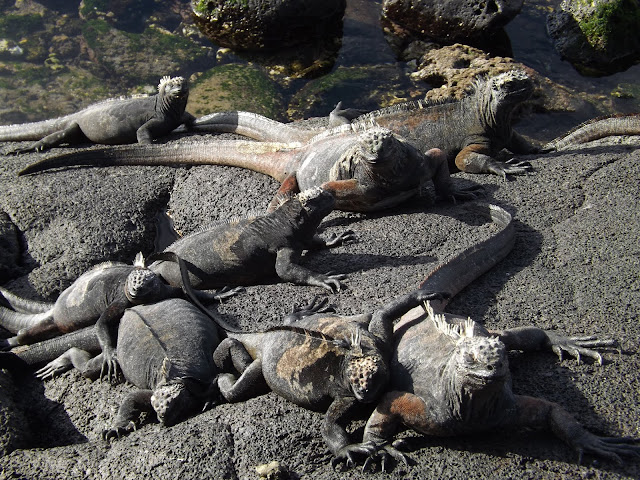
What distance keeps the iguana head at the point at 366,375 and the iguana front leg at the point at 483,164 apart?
2911mm

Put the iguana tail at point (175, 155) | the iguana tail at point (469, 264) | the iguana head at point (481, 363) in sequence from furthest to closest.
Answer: the iguana tail at point (175, 155)
the iguana tail at point (469, 264)
the iguana head at point (481, 363)

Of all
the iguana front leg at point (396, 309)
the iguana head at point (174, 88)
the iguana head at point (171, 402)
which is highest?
the iguana head at point (174, 88)

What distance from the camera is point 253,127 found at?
680 cm

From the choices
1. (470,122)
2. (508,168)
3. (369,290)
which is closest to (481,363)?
(369,290)

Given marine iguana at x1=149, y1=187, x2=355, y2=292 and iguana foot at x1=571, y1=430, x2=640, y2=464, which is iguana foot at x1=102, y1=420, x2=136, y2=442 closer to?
marine iguana at x1=149, y1=187, x2=355, y2=292

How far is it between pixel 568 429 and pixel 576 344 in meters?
0.70

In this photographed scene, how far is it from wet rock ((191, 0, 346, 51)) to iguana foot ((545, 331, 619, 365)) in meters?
7.26

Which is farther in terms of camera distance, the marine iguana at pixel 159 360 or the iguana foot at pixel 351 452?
the marine iguana at pixel 159 360

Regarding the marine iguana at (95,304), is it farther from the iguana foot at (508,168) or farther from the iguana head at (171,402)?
the iguana foot at (508,168)

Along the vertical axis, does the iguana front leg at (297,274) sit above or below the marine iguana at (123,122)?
below

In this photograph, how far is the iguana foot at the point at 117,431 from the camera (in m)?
3.48

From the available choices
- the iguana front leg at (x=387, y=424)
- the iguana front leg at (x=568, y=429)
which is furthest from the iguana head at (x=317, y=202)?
the iguana front leg at (x=568, y=429)

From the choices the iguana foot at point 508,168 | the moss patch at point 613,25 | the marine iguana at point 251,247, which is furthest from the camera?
the moss patch at point 613,25

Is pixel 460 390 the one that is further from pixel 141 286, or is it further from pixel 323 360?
pixel 141 286
